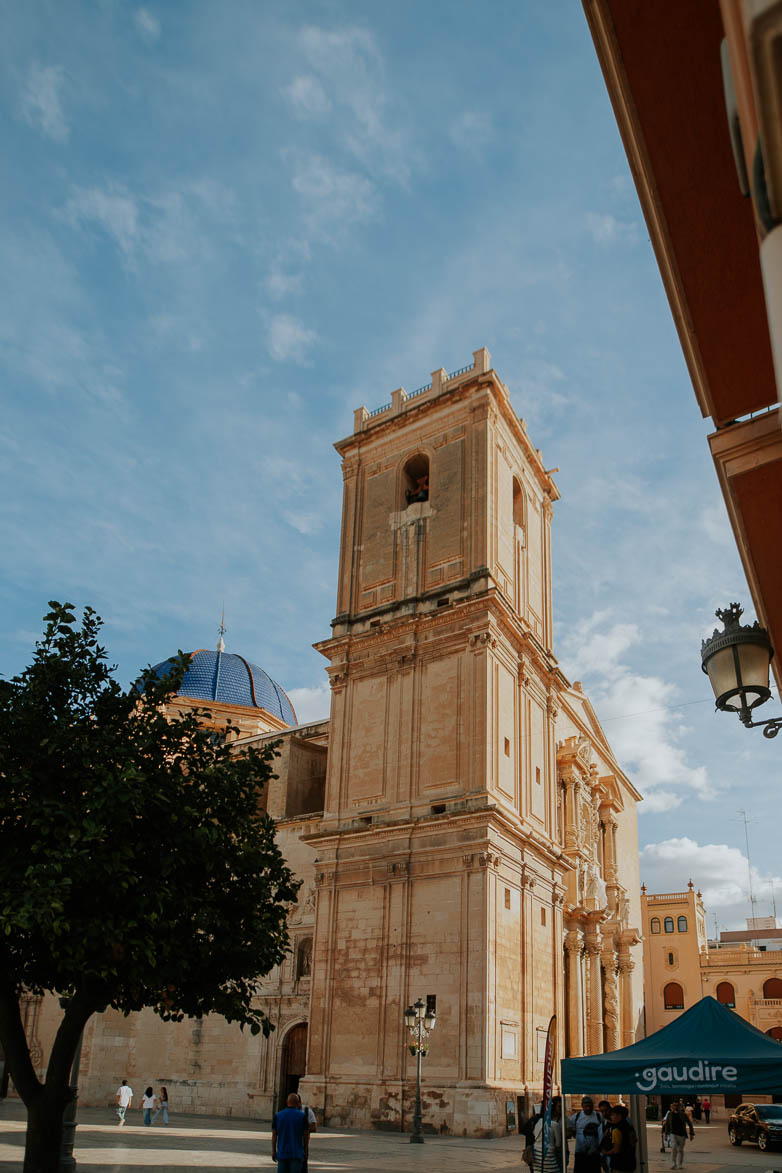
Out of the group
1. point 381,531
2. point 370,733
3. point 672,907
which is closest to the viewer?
point 370,733

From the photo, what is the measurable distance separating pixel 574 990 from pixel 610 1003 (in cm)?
520

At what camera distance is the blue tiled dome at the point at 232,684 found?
148ft

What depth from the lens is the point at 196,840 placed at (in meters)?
13.3

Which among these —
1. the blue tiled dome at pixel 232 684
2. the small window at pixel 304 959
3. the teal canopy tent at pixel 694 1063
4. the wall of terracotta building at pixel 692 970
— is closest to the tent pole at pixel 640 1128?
the teal canopy tent at pixel 694 1063

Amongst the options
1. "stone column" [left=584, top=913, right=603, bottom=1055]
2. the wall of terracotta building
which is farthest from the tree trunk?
the wall of terracotta building

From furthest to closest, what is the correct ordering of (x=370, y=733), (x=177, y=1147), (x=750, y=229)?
(x=370, y=733) → (x=177, y=1147) → (x=750, y=229)

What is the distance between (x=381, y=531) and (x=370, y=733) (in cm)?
686

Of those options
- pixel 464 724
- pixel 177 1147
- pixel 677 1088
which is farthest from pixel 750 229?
pixel 464 724

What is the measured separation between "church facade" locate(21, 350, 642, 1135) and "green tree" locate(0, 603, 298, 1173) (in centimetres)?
1145

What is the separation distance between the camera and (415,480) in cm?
3369

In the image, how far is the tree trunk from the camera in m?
12.1

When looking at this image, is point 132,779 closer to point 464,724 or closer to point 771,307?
point 771,307

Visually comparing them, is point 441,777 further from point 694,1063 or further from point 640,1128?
point 694,1063

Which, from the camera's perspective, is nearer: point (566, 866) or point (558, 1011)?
point (558, 1011)
